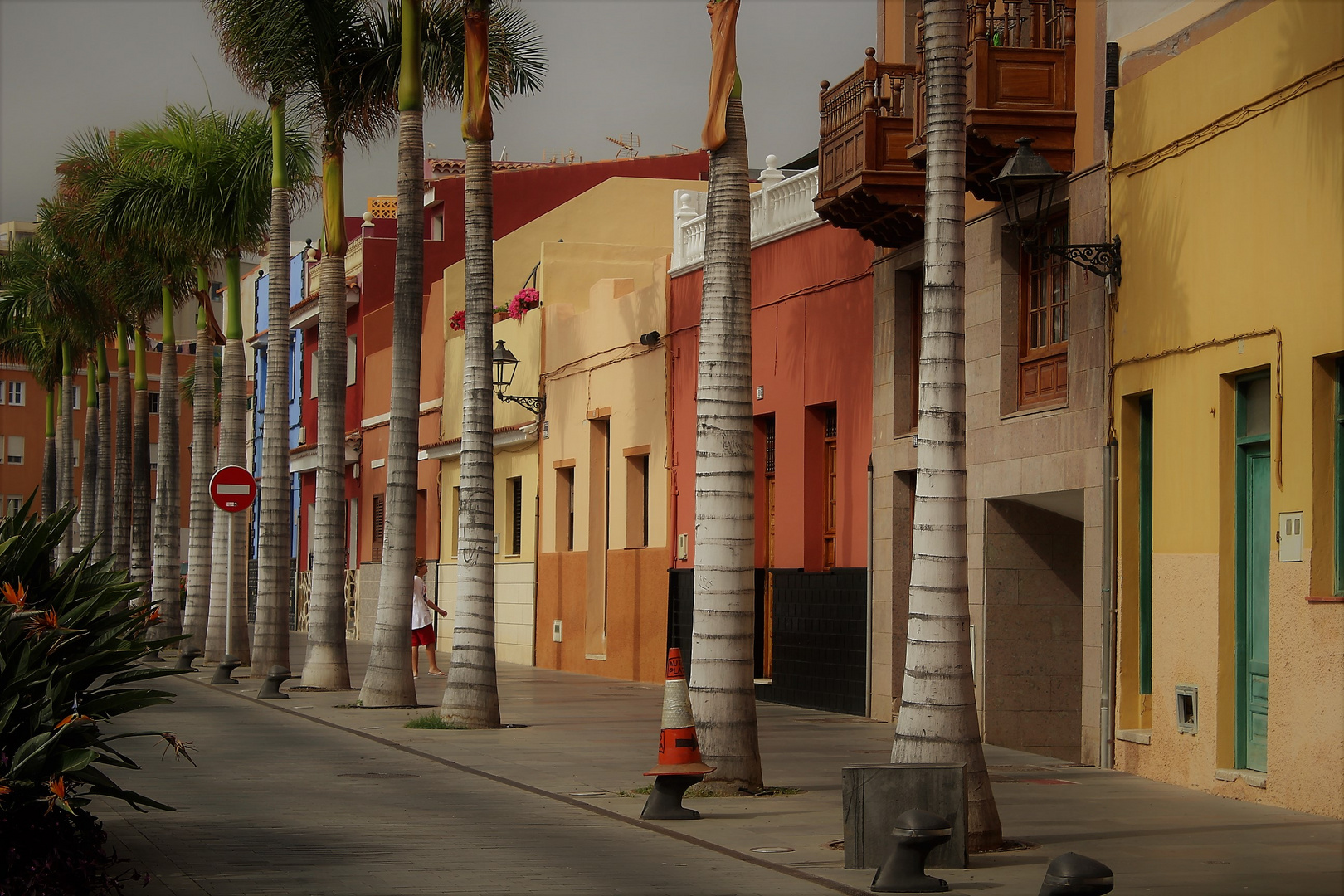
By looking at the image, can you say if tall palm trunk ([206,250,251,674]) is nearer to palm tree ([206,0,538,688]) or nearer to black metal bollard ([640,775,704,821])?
palm tree ([206,0,538,688])

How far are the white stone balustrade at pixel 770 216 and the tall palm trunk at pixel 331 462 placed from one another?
17.0ft

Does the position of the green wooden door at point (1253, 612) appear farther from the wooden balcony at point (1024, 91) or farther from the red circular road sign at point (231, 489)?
the red circular road sign at point (231, 489)

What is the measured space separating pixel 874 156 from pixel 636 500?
10921 mm

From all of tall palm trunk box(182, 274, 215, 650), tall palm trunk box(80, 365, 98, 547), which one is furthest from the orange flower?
tall palm trunk box(80, 365, 98, 547)

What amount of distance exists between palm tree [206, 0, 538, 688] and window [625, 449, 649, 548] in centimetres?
526

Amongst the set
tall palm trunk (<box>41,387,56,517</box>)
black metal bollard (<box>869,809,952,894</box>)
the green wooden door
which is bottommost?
black metal bollard (<box>869,809,952,894</box>)

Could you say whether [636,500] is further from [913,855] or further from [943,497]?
[913,855]

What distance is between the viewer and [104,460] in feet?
153

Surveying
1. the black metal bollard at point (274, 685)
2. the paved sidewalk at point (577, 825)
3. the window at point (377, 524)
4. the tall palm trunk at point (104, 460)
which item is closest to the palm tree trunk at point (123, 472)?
the tall palm trunk at point (104, 460)

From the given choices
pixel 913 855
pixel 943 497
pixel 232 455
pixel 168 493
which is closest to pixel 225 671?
pixel 232 455

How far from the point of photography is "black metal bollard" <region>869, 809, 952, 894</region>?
29.2ft

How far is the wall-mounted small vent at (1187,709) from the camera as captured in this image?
13594 mm

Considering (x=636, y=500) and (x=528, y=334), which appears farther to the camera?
(x=528, y=334)

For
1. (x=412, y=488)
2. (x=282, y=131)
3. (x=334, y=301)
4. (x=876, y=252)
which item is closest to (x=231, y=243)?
(x=282, y=131)
